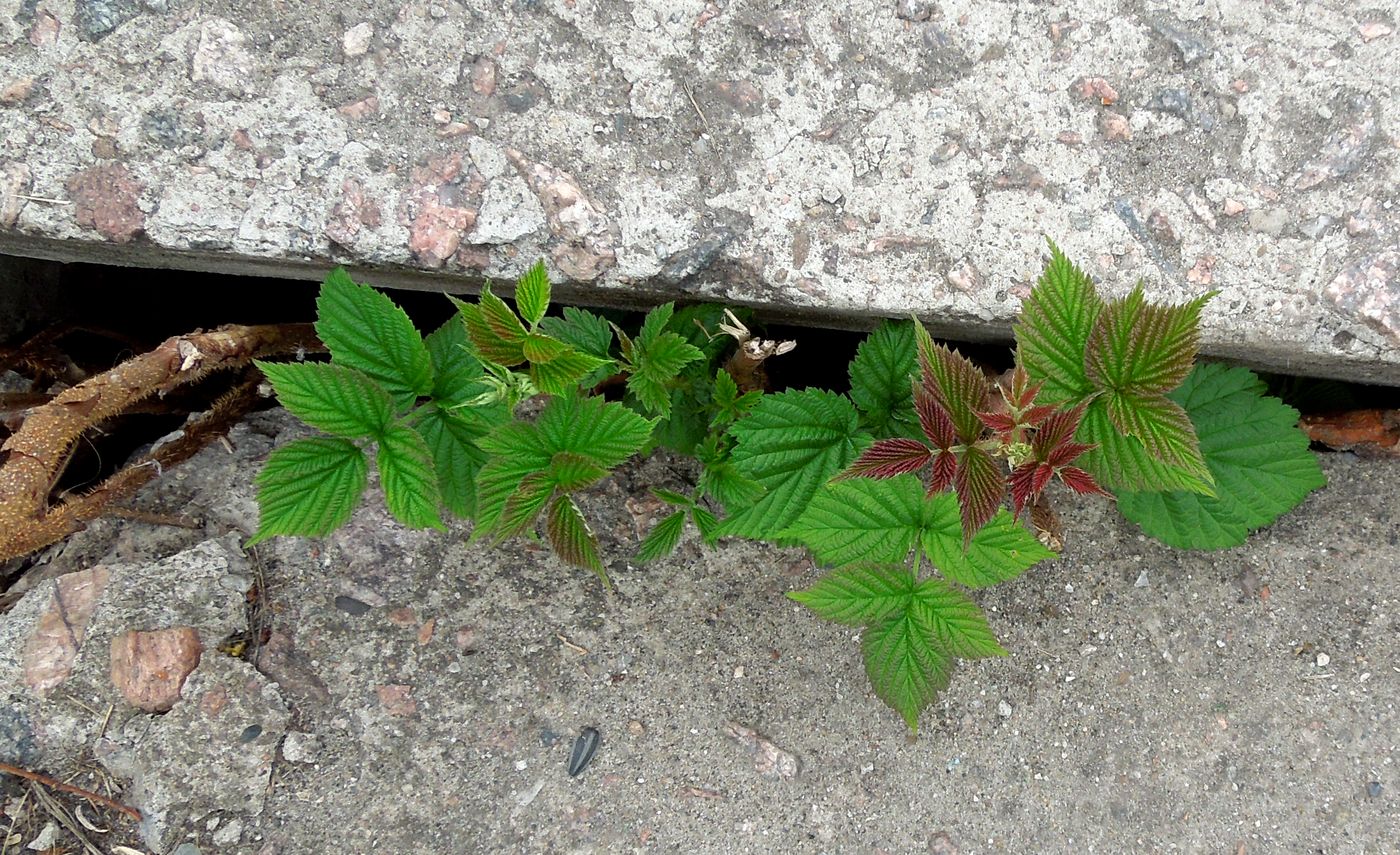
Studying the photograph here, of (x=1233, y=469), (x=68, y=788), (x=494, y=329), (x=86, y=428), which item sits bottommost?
(x=68, y=788)

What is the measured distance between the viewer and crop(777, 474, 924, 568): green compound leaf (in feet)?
5.17

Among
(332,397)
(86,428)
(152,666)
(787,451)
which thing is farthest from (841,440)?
(86,428)

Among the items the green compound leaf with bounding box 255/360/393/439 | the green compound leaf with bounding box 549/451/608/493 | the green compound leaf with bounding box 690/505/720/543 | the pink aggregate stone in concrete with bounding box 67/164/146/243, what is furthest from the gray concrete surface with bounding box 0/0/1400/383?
the green compound leaf with bounding box 690/505/720/543

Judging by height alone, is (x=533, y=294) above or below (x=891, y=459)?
above

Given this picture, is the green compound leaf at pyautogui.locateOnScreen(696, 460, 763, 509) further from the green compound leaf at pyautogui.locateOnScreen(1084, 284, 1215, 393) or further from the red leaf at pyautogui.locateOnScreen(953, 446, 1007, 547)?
the green compound leaf at pyautogui.locateOnScreen(1084, 284, 1215, 393)

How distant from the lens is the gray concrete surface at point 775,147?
4.97 feet

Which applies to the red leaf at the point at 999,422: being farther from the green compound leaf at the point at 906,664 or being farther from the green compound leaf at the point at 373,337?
the green compound leaf at the point at 373,337

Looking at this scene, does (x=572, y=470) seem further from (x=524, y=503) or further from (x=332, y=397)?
(x=332, y=397)

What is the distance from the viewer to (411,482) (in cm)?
147

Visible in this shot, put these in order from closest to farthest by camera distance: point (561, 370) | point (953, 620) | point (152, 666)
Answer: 1. point (561, 370)
2. point (953, 620)
3. point (152, 666)

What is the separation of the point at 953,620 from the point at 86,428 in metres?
1.60

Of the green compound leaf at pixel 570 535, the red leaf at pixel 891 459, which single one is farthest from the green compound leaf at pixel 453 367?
the red leaf at pixel 891 459

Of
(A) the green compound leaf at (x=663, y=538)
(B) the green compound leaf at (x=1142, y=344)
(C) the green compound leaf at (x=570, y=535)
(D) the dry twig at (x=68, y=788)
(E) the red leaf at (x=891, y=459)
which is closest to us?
(B) the green compound leaf at (x=1142, y=344)

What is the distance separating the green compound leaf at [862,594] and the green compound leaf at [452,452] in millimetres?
612
